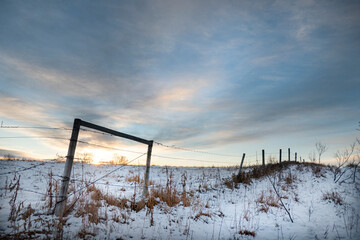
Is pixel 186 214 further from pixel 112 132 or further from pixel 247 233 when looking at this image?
pixel 112 132

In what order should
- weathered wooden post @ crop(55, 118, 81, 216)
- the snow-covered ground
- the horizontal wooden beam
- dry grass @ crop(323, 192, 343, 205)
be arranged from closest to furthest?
the snow-covered ground, weathered wooden post @ crop(55, 118, 81, 216), the horizontal wooden beam, dry grass @ crop(323, 192, 343, 205)

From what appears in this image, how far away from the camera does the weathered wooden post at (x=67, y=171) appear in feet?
18.3

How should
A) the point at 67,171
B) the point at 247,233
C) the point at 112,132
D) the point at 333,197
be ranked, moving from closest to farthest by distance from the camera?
1. the point at 67,171
2. the point at 247,233
3. the point at 112,132
4. the point at 333,197

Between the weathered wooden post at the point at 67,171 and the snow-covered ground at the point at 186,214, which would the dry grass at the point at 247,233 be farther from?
the weathered wooden post at the point at 67,171

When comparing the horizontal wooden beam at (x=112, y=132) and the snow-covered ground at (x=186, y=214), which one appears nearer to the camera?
the snow-covered ground at (x=186, y=214)

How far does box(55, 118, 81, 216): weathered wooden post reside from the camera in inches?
219

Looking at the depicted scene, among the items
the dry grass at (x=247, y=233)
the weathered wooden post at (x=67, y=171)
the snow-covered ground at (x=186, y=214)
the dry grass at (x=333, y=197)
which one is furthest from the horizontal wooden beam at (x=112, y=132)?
the dry grass at (x=333, y=197)

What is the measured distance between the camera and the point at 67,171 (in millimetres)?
5746

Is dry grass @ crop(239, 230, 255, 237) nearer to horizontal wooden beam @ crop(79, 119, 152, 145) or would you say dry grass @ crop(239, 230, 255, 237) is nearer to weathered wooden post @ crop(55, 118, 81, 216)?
horizontal wooden beam @ crop(79, 119, 152, 145)

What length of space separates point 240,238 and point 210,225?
116 cm

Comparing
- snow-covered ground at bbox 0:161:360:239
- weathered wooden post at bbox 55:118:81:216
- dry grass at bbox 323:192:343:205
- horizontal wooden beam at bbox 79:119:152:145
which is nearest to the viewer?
snow-covered ground at bbox 0:161:360:239

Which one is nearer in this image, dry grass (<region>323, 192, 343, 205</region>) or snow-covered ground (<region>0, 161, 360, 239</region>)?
snow-covered ground (<region>0, 161, 360, 239</region>)

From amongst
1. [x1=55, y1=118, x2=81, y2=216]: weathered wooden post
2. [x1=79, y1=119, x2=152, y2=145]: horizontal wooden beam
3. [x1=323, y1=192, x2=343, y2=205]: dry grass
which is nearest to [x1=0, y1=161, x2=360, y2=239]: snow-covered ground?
[x1=323, y1=192, x2=343, y2=205]: dry grass

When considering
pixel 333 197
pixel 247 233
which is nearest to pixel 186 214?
pixel 247 233
